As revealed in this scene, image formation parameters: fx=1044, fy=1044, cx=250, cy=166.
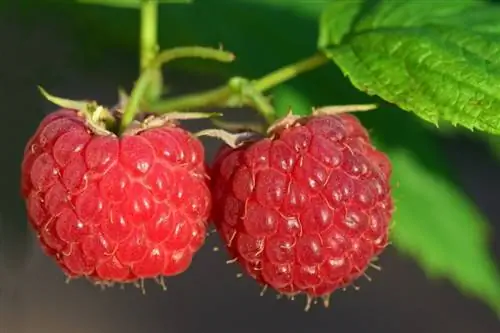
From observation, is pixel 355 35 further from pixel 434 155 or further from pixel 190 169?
pixel 434 155

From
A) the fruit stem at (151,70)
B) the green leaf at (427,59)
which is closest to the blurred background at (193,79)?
the green leaf at (427,59)

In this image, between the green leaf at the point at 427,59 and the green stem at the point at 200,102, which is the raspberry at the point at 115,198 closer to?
the green stem at the point at 200,102

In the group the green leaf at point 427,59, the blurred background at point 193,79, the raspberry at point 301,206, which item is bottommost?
the blurred background at point 193,79

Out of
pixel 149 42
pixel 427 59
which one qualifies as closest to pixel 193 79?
pixel 149 42

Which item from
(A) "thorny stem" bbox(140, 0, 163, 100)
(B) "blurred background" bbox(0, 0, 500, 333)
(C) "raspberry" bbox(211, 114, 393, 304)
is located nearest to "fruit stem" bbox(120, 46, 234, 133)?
(A) "thorny stem" bbox(140, 0, 163, 100)

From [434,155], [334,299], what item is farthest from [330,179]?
[334,299]

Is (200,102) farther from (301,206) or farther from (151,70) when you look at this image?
(301,206)

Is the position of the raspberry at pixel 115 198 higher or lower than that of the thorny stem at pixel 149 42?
lower
